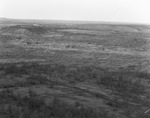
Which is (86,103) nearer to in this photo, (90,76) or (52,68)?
(90,76)

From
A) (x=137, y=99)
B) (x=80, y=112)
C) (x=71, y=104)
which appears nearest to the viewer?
(x=80, y=112)

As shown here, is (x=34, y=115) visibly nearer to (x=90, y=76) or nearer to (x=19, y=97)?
(x=19, y=97)

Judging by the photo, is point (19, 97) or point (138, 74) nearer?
point (19, 97)

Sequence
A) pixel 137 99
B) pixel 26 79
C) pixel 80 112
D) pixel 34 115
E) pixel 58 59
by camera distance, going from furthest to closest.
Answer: pixel 58 59
pixel 26 79
pixel 137 99
pixel 80 112
pixel 34 115

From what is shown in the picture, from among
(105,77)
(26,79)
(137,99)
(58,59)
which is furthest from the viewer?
(58,59)

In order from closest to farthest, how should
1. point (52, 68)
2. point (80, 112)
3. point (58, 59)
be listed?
point (80, 112)
point (52, 68)
point (58, 59)

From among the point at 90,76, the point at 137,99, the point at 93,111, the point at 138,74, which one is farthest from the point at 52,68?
the point at 93,111

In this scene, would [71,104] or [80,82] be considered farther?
[80,82]

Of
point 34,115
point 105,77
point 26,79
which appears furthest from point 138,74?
point 34,115

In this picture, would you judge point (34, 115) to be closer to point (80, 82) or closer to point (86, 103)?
point (86, 103)
